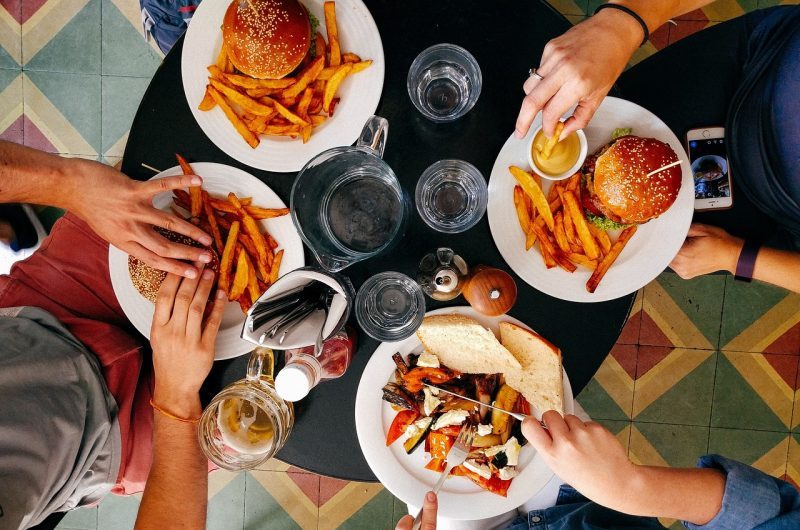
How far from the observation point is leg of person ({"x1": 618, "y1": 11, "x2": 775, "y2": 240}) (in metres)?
1.77

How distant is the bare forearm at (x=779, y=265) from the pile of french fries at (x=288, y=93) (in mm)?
1385

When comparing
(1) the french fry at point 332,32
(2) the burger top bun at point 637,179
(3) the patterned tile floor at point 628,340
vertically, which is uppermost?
(1) the french fry at point 332,32

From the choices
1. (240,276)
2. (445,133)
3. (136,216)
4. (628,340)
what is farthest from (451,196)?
(628,340)

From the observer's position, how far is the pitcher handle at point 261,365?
5.55ft

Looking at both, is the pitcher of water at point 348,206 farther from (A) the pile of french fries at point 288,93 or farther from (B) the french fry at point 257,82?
(B) the french fry at point 257,82

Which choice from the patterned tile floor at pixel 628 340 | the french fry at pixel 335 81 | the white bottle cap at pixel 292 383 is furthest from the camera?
the patterned tile floor at pixel 628 340

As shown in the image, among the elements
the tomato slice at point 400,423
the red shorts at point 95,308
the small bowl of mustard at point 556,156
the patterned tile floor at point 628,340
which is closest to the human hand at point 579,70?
the small bowl of mustard at point 556,156

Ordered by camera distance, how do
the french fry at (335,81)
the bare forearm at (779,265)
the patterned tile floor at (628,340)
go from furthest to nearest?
the patterned tile floor at (628,340)
the bare forearm at (779,265)
the french fry at (335,81)

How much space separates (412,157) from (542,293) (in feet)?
1.85

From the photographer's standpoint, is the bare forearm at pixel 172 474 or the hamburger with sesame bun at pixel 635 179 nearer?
the hamburger with sesame bun at pixel 635 179

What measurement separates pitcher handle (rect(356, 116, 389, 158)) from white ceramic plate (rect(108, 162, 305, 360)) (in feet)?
1.04

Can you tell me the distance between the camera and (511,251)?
5.44 ft

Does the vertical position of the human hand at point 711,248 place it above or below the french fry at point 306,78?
below

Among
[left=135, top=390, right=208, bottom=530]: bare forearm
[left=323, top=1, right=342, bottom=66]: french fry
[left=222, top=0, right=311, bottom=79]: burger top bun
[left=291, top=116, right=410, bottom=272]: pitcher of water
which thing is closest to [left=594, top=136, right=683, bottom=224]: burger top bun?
[left=291, top=116, right=410, bottom=272]: pitcher of water
